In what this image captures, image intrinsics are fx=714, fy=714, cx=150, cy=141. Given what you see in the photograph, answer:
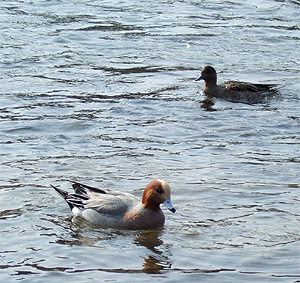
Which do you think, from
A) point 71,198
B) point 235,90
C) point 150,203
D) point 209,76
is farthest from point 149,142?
point 209,76

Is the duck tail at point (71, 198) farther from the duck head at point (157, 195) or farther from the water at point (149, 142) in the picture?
the duck head at point (157, 195)

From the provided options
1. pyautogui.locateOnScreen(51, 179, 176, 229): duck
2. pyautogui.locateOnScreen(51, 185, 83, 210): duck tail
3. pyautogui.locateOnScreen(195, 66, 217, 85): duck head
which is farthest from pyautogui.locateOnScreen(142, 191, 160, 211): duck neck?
pyautogui.locateOnScreen(195, 66, 217, 85): duck head

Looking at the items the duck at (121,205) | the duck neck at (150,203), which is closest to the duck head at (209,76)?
the duck at (121,205)

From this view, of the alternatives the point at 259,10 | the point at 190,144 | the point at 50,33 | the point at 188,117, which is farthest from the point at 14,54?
the point at 259,10

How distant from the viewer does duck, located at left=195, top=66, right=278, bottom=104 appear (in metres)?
14.3

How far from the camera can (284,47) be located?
1831 cm

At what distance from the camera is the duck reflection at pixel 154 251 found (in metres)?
7.34

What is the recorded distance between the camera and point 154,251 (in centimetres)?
779

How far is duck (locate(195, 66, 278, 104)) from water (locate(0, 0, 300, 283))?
0.32 meters

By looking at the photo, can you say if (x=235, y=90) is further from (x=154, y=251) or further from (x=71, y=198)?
(x=154, y=251)

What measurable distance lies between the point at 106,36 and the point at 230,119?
23.8 feet

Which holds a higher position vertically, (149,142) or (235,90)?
(235,90)

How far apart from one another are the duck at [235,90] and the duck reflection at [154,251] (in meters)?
6.51

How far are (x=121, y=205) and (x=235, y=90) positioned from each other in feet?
21.0
